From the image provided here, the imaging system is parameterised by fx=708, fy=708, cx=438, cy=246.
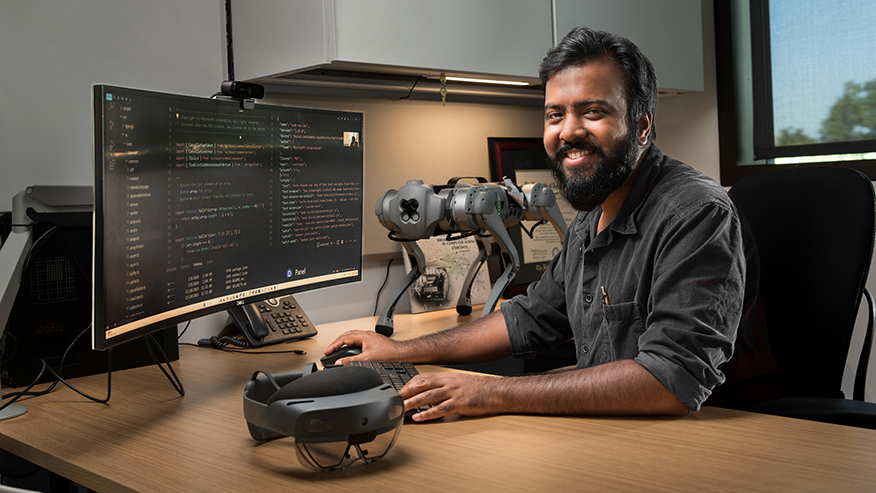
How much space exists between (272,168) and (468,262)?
2.84ft

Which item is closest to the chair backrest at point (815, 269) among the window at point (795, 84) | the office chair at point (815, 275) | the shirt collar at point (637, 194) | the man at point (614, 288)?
the office chair at point (815, 275)

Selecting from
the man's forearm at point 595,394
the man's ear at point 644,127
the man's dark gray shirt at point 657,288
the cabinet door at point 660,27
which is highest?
the cabinet door at point 660,27

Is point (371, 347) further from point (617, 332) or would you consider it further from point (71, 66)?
point (71, 66)

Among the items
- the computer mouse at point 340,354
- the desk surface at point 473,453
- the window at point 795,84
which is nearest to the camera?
the desk surface at point 473,453

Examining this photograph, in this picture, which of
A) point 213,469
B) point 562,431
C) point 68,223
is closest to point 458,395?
point 562,431

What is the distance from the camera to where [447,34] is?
1.75 m

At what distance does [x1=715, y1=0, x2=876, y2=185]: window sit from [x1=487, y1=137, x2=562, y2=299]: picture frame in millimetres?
737

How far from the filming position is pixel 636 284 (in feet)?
3.93

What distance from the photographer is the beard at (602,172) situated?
129 centimetres

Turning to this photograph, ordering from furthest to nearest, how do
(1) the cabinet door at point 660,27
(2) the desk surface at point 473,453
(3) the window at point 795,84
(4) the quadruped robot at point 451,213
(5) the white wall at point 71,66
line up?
(3) the window at point 795,84, (1) the cabinet door at point 660,27, (4) the quadruped robot at point 451,213, (5) the white wall at point 71,66, (2) the desk surface at point 473,453

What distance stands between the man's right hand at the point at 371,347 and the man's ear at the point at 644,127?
1.98 ft

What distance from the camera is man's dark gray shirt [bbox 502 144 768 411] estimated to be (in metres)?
1.01

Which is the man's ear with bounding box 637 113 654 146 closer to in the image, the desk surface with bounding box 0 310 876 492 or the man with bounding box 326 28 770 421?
the man with bounding box 326 28 770 421

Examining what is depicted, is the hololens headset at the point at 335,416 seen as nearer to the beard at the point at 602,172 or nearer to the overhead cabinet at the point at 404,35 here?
the beard at the point at 602,172
